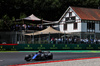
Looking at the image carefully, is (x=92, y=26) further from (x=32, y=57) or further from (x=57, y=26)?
(x=32, y=57)

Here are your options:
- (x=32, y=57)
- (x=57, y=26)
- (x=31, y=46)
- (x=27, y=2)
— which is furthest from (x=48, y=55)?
(x=27, y=2)

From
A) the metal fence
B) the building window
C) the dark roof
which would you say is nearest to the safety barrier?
the metal fence

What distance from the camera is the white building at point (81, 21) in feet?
142

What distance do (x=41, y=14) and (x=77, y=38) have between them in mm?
36322

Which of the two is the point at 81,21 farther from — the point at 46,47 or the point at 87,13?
the point at 46,47

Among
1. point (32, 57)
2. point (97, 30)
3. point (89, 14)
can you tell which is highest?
point (89, 14)

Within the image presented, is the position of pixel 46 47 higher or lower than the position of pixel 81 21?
lower

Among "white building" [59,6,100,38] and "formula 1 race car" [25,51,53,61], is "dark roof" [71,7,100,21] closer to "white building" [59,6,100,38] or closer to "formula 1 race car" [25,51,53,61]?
"white building" [59,6,100,38]

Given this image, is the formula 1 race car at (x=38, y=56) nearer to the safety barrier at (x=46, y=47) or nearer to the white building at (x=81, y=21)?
the safety barrier at (x=46, y=47)

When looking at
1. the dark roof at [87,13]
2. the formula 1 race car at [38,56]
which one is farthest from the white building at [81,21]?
the formula 1 race car at [38,56]

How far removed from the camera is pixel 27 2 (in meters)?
62.7

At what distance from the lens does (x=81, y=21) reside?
43.2 meters

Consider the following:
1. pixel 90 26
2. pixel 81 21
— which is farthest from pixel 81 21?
pixel 90 26

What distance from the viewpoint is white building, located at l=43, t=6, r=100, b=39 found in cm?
4341
